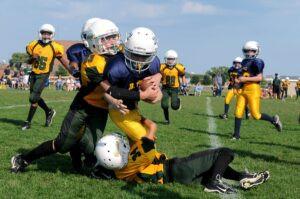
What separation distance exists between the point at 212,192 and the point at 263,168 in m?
1.70

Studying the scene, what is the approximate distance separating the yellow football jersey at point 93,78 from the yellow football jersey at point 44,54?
4330 mm

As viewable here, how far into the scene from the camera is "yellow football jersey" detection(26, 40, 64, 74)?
912cm

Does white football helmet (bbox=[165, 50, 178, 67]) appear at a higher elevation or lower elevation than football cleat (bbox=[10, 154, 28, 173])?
higher

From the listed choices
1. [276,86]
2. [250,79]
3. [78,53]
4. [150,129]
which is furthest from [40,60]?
[276,86]

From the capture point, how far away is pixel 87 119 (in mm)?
5086

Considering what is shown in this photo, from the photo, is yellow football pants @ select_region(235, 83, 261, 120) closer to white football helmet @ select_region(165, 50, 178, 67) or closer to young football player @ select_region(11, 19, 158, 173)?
white football helmet @ select_region(165, 50, 178, 67)

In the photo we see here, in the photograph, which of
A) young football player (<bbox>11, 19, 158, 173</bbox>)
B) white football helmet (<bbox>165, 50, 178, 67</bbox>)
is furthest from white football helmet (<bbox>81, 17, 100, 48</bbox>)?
white football helmet (<bbox>165, 50, 178, 67</bbox>)

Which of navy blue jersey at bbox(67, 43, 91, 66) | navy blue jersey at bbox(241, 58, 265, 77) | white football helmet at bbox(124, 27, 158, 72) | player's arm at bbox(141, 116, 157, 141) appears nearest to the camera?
white football helmet at bbox(124, 27, 158, 72)

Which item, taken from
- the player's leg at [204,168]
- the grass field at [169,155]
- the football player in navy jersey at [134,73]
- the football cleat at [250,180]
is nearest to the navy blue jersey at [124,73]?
the football player in navy jersey at [134,73]

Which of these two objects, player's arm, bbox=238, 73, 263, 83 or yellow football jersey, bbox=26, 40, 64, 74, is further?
yellow football jersey, bbox=26, 40, 64, 74

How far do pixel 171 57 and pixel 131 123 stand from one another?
7439mm

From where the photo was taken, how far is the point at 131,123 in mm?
4617

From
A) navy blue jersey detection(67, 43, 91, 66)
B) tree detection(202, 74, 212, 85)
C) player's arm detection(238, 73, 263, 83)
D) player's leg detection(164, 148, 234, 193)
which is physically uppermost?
navy blue jersey detection(67, 43, 91, 66)

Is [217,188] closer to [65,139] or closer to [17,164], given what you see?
[65,139]
